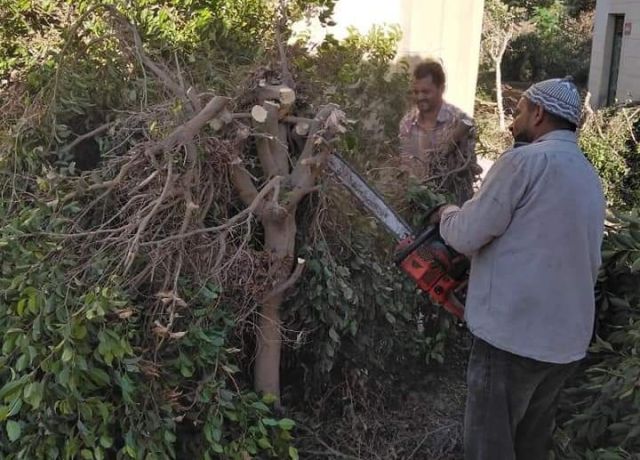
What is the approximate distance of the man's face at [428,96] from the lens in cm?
467

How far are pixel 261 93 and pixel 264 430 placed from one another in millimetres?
1401

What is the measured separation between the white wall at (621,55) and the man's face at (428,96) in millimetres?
6675

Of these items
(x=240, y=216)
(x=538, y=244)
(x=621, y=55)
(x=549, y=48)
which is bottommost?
(x=549, y=48)

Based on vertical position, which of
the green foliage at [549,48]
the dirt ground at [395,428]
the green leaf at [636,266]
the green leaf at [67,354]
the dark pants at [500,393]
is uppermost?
the green leaf at [67,354]

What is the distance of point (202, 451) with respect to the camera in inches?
113

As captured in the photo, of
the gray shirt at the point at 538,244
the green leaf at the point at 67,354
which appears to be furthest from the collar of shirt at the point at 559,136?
the green leaf at the point at 67,354

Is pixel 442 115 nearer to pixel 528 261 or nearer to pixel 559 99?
pixel 559 99

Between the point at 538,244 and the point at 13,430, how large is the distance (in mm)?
1839

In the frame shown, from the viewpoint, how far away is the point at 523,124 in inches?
105

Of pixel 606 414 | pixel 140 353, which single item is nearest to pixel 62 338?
pixel 140 353

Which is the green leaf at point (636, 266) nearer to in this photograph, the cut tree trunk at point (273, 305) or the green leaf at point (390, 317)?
the green leaf at point (390, 317)

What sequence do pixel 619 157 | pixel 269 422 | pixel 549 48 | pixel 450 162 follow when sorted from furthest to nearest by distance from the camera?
pixel 549 48, pixel 619 157, pixel 450 162, pixel 269 422

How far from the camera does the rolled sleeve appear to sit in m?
2.49

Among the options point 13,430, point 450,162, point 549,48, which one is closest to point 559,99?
point 450,162
